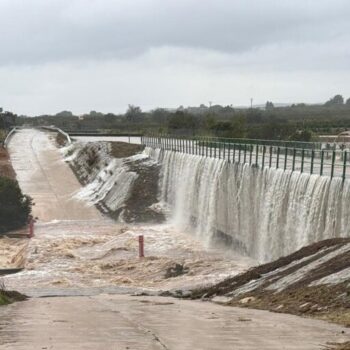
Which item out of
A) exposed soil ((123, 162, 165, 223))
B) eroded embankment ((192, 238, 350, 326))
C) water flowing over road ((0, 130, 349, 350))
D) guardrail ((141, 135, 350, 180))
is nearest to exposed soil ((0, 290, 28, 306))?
water flowing over road ((0, 130, 349, 350))

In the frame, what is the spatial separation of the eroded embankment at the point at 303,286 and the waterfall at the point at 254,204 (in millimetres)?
3512

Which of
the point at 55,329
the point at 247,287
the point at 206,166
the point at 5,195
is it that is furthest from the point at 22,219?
the point at 55,329

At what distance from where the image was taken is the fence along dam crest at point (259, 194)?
22.3 m

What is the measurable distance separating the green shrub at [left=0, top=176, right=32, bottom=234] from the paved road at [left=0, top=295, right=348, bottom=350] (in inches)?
1215

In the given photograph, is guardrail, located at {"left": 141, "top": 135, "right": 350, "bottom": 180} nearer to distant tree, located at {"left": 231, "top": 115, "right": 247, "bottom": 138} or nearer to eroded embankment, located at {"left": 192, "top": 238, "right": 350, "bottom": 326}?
eroded embankment, located at {"left": 192, "top": 238, "right": 350, "bottom": 326}

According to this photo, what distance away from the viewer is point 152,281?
26469 millimetres

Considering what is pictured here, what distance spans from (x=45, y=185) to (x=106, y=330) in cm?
5165

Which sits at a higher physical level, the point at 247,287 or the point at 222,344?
the point at 222,344

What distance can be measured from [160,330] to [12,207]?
36.6m

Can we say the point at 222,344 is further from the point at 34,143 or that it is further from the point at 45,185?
the point at 34,143

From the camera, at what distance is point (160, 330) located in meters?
10.0

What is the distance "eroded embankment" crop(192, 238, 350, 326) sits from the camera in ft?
39.9

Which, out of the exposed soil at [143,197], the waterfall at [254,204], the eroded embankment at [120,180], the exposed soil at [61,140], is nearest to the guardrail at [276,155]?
the waterfall at [254,204]

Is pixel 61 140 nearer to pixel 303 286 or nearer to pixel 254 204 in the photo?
pixel 254 204
